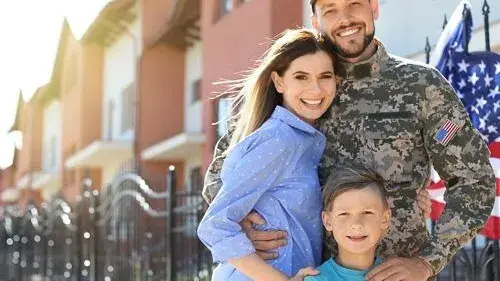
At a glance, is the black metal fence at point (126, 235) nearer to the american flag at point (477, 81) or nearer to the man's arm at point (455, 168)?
the american flag at point (477, 81)

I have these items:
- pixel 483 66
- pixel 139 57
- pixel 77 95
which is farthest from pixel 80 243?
pixel 77 95

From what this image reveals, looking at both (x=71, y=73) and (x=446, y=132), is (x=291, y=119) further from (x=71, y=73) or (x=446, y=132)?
(x=71, y=73)

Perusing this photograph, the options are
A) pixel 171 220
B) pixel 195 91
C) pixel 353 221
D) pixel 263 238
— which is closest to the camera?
pixel 353 221

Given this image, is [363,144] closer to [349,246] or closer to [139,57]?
[349,246]

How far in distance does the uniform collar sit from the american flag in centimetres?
187

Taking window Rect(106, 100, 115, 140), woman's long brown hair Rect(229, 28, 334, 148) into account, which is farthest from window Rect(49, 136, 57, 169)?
woman's long brown hair Rect(229, 28, 334, 148)

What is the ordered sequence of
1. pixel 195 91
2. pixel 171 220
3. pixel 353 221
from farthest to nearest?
pixel 195 91, pixel 171 220, pixel 353 221

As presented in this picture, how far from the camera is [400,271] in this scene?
3.21 metres

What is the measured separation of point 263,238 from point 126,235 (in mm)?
8805

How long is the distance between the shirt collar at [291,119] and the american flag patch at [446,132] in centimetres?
45

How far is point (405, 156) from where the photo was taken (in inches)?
140

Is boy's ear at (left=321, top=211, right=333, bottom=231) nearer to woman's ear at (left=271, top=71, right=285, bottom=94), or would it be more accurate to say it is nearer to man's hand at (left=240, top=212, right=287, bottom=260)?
man's hand at (left=240, top=212, right=287, bottom=260)

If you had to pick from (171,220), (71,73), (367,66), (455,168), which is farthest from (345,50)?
(71,73)

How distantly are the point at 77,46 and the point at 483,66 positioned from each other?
27.4m
